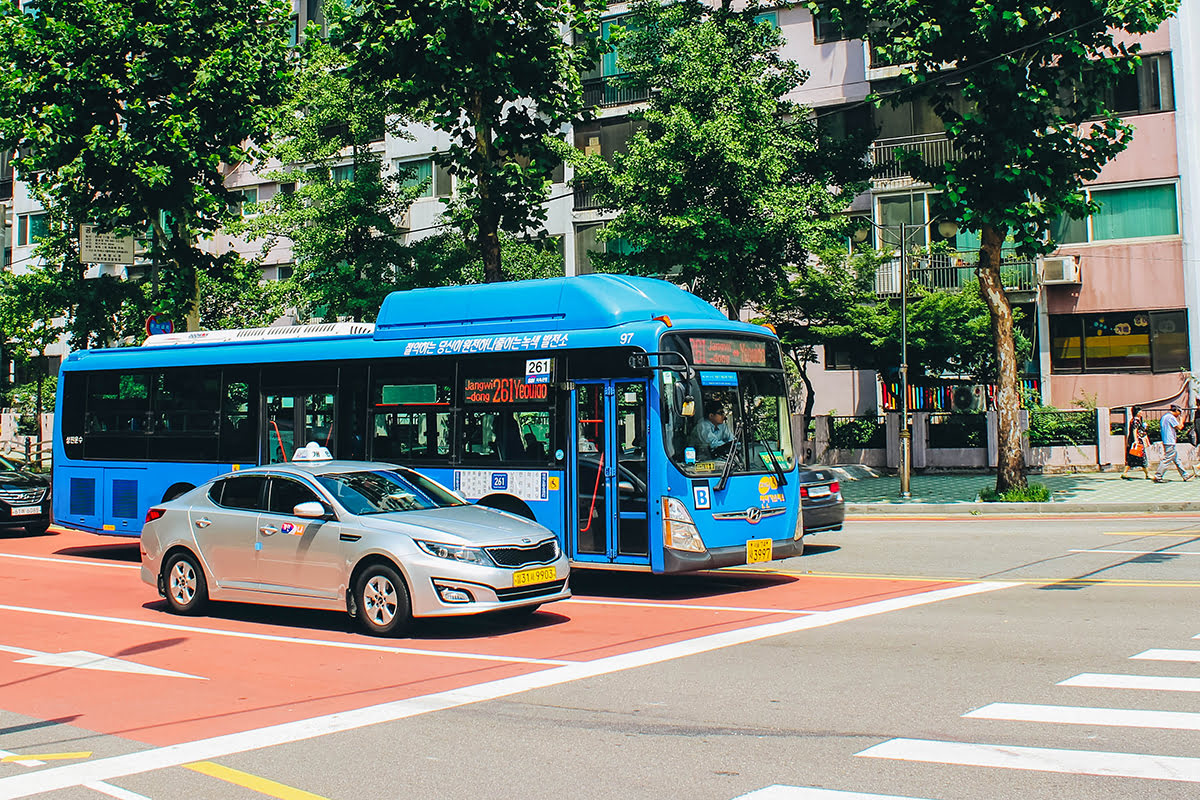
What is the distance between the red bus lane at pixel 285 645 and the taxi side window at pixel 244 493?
1156 millimetres

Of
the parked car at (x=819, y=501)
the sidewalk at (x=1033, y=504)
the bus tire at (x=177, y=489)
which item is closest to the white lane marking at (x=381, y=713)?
the parked car at (x=819, y=501)

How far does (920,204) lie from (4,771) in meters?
32.5

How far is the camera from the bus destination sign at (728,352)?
12531 millimetres

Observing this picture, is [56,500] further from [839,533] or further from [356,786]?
[356,786]

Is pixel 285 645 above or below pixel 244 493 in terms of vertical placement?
below

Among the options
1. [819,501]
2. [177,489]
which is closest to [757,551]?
[819,501]

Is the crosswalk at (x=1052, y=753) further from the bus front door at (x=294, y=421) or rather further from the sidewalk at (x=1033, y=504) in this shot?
the sidewalk at (x=1033, y=504)

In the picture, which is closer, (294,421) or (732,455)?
(732,455)

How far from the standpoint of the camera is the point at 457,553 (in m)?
10.0

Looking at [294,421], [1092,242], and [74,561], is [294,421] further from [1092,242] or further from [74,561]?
[1092,242]

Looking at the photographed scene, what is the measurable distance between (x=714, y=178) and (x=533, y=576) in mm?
17130

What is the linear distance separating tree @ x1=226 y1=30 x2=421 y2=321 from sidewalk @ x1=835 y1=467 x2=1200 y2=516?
12.6 meters

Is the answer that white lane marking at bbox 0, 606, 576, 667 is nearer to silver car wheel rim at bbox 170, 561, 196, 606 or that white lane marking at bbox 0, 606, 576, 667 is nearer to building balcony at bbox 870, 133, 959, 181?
silver car wheel rim at bbox 170, 561, 196, 606

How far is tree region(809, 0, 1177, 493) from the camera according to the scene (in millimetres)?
21953
